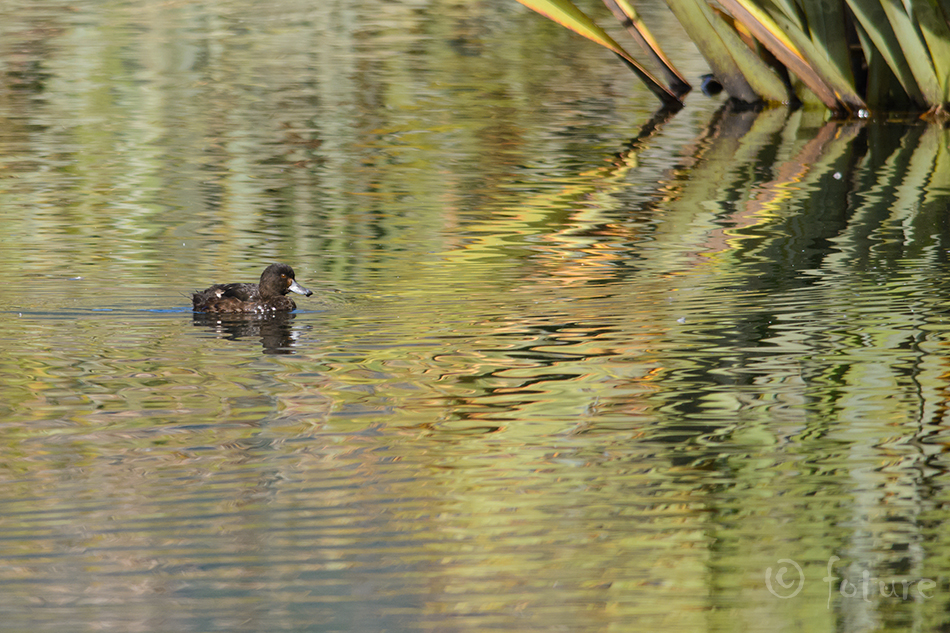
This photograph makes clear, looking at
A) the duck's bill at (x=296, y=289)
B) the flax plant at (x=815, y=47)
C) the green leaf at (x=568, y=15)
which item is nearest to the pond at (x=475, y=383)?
the duck's bill at (x=296, y=289)

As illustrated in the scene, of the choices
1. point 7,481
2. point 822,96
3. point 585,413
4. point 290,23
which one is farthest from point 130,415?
point 290,23

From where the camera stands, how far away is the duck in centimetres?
848

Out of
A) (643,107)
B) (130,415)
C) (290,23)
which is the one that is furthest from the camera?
(290,23)

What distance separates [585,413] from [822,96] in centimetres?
1118

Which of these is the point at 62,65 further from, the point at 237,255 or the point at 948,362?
the point at 948,362

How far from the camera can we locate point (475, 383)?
22.9 feet

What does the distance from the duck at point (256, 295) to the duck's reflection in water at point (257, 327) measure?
0.04 metres

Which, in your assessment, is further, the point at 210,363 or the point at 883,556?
the point at 210,363

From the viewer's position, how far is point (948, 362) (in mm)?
7223

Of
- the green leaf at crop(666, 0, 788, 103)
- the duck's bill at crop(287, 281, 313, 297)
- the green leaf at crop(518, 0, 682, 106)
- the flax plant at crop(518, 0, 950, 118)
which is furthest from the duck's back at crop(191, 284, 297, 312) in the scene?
the green leaf at crop(666, 0, 788, 103)

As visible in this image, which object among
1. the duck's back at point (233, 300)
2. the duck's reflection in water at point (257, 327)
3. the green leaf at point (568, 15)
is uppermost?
the green leaf at point (568, 15)

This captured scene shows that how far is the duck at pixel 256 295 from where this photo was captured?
8477 mm

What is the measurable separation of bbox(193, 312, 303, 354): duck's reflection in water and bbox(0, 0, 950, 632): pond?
32mm

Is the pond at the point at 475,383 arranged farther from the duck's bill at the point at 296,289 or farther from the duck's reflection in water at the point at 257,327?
the duck's bill at the point at 296,289
